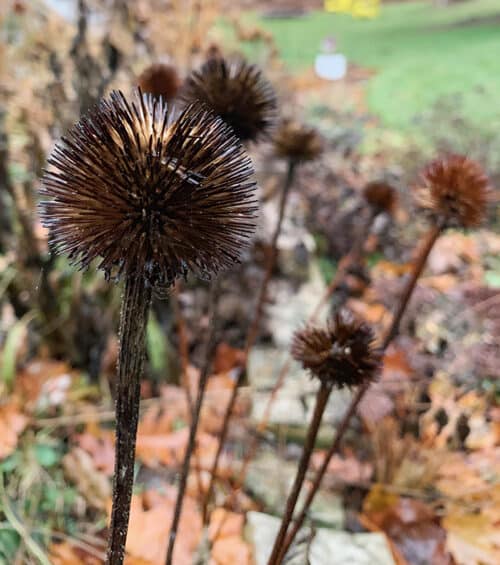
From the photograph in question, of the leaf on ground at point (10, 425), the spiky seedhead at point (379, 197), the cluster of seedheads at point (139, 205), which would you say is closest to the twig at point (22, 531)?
the leaf on ground at point (10, 425)

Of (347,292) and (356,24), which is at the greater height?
(356,24)

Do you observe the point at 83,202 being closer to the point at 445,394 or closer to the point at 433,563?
the point at 433,563

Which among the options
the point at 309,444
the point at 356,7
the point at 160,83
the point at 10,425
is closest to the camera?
the point at 309,444

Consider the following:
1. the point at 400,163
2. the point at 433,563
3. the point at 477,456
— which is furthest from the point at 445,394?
the point at 400,163

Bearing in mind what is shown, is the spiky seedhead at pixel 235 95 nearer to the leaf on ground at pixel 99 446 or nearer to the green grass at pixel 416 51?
the leaf on ground at pixel 99 446

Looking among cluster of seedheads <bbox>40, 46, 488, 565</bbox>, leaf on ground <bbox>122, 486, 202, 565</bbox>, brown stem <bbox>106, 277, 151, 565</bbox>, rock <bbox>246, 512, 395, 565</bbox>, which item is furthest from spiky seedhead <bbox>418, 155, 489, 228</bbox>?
leaf on ground <bbox>122, 486, 202, 565</bbox>

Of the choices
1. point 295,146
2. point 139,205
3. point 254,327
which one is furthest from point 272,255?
point 139,205

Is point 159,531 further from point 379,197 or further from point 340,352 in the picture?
point 379,197
